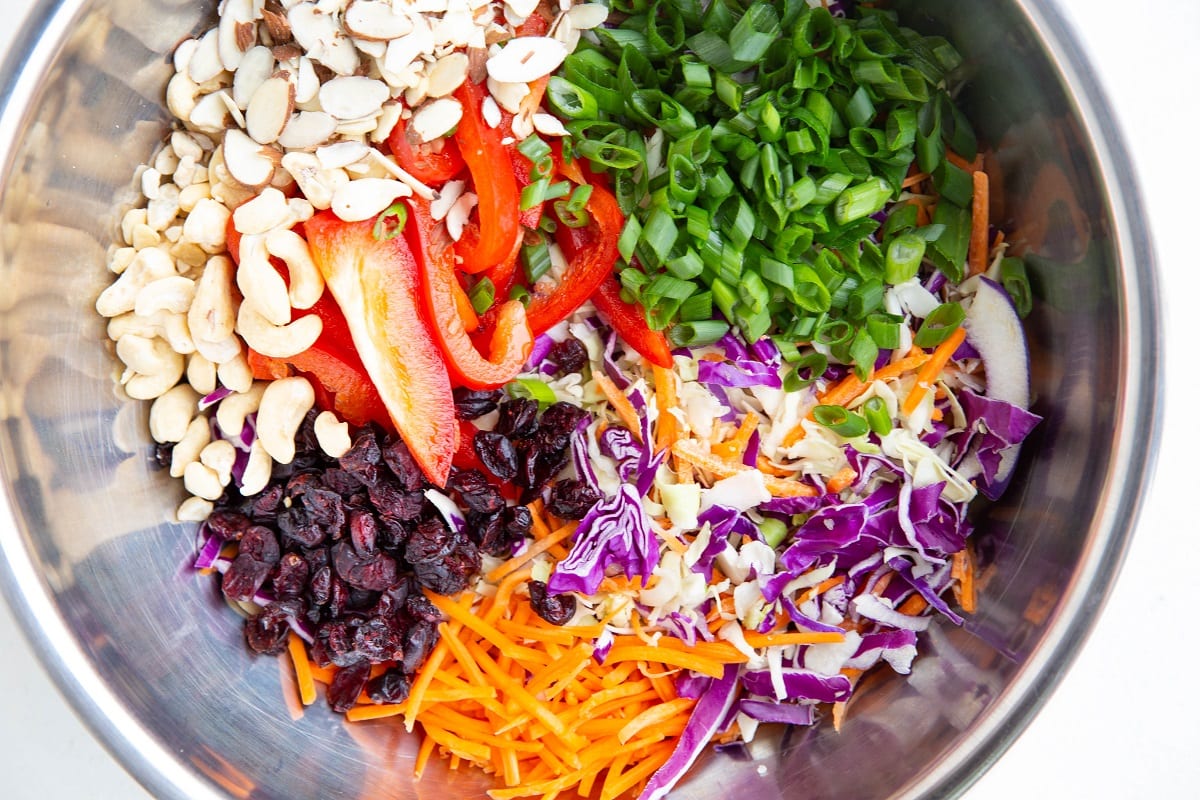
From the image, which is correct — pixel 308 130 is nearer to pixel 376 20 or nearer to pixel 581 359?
pixel 376 20

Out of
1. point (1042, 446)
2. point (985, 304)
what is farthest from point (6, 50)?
point (1042, 446)

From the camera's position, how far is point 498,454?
1.71 meters

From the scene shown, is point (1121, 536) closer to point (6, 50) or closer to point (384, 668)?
point (384, 668)

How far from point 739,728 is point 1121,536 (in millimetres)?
832

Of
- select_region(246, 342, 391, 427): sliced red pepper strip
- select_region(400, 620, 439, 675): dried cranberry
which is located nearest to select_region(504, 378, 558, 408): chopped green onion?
select_region(246, 342, 391, 427): sliced red pepper strip

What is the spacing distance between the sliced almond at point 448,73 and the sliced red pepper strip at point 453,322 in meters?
0.21

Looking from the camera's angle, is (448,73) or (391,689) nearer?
(448,73)

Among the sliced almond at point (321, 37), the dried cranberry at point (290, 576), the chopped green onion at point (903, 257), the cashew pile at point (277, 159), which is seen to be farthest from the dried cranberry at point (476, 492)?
the chopped green onion at point (903, 257)

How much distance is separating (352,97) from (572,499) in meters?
0.86

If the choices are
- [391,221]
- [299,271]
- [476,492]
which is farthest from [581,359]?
[299,271]

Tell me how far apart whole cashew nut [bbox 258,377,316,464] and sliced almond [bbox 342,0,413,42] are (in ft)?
2.17

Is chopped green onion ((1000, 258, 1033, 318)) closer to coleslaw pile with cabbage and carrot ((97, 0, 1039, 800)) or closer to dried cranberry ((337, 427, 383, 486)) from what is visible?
coleslaw pile with cabbage and carrot ((97, 0, 1039, 800))

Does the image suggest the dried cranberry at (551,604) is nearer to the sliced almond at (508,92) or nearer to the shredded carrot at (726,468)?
the shredded carrot at (726,468)

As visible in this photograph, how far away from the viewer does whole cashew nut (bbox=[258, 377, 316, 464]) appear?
1.63m
